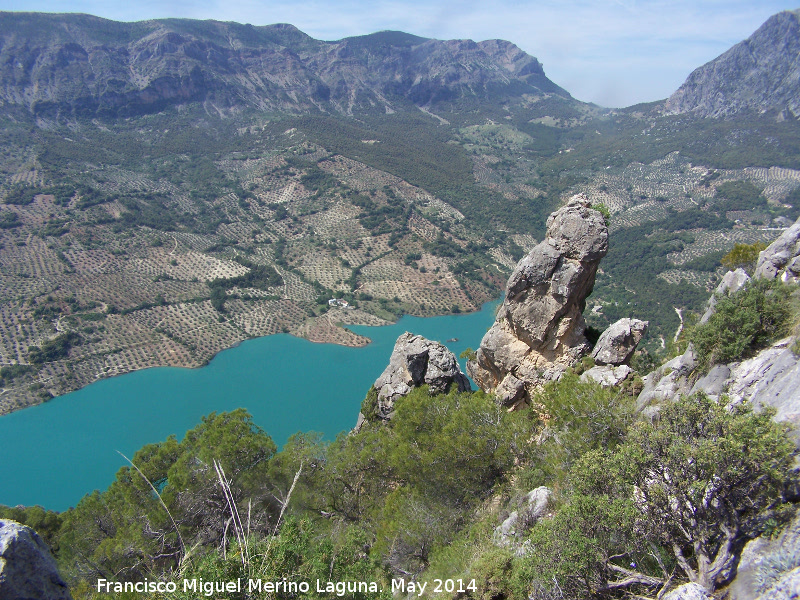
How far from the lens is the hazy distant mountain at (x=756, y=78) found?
129 metres

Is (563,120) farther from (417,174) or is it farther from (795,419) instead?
(795,419)

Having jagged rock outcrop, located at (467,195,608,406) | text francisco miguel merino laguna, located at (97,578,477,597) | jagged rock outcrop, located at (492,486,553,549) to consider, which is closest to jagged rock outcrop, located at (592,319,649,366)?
jagged rock outcrop, located at (467,195,608,406)

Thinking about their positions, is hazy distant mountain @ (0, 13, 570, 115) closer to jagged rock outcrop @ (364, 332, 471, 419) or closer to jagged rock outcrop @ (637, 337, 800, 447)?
jagged rock outcrop @ (364, 332, 471, 419)

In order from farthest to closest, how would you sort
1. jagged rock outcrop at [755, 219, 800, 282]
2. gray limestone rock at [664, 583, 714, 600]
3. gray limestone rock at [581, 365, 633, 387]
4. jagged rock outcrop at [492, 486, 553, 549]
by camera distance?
gray limestone rock at [581, 365, 633, 387]
jagged rock outcrop at [755, 219, 800, 282]
jagged rock outcrop at [492, 486, 553, 549]
gray limestone rock at [664, 583, 714, 600]

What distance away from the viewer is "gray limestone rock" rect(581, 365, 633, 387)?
43.3 ft

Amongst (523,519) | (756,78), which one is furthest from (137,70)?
(756,78)

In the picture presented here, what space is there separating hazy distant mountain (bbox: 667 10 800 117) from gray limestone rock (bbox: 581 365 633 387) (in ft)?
502

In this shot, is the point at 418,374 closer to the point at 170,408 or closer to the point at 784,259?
the point at 784,259

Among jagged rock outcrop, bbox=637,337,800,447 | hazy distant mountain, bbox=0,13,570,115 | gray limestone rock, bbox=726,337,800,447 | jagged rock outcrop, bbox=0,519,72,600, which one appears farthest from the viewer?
hazy distant mountain, bbox=0,13,570,115

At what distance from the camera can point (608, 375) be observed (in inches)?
533

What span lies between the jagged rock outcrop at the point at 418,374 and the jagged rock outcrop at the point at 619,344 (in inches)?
234

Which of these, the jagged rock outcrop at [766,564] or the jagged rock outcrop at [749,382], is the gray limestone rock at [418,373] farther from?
the jagged rock outcrop at [766,564]

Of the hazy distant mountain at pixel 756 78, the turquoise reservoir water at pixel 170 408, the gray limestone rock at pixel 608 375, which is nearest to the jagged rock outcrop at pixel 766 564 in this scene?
the gray limestone rock at pixel 608 375

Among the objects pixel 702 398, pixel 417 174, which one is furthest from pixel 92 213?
pixel 702 398
